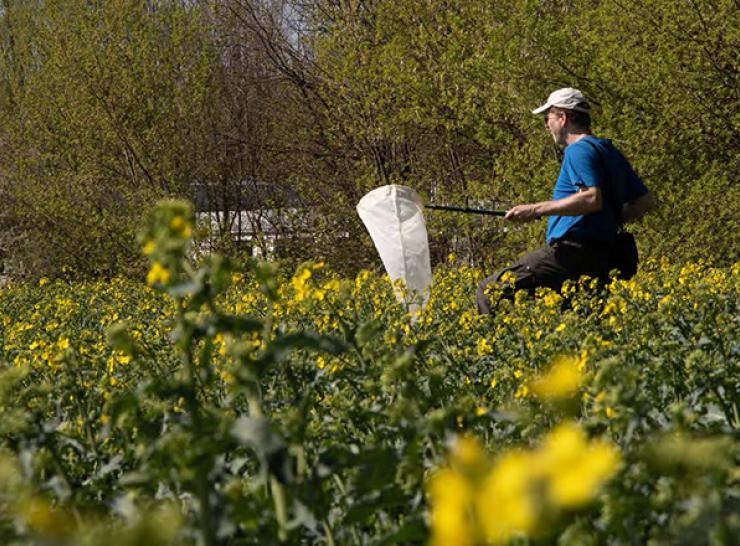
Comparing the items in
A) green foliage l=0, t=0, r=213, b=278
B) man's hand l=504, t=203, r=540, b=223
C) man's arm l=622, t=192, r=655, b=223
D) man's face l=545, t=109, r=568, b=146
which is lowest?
man's arm l=622, t=192, r=655, b=223

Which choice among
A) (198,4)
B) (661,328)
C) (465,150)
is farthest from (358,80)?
(661,328)

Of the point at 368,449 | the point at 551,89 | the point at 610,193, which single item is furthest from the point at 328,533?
the point at 551,89

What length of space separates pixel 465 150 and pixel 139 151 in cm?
506

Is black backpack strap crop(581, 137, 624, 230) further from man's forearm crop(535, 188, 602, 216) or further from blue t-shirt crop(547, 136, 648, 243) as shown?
man's forearm crop(535, 188, 602, 216)

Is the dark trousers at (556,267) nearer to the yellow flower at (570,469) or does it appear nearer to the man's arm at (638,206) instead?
the man's arm at (638,206)

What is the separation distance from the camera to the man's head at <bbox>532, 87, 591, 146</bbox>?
5.68 meters

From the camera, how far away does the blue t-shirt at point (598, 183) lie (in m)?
5.45

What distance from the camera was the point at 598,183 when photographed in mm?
5430

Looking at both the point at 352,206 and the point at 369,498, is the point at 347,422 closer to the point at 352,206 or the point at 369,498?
the point at 369,498

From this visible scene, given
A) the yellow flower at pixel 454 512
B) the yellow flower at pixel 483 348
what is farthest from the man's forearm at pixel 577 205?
the yellow flower at pixel 454 512

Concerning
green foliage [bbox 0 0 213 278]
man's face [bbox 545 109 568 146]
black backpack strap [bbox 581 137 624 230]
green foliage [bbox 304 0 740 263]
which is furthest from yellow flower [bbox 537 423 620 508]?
green foliage [bbox 0 0 213 278]

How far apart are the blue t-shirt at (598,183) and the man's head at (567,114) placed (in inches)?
6.4

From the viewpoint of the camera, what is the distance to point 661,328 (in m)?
4.34

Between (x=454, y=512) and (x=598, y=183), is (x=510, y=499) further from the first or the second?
(x=598, y=183)
